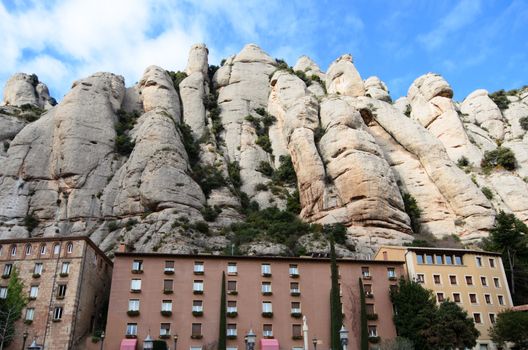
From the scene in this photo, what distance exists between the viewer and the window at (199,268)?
151ft

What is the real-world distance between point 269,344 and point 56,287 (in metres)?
19.6

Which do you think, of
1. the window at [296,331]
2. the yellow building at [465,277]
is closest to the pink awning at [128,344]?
the window at [296,331]

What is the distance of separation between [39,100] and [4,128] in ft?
106

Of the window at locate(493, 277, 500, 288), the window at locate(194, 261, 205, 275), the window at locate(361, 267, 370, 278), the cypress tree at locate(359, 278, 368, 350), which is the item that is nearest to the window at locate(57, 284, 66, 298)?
the window at locate(194, 261, 205, 275)

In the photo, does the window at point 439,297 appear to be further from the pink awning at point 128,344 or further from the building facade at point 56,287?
the building facade at point 56,287

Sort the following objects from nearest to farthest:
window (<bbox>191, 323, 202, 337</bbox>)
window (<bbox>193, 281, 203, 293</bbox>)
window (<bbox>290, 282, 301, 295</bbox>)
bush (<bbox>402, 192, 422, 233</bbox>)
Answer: window (<bbox>191, 323, 202, 337</bbox>)
window (<bbox>193, 281, 203, 293</bbox>)
window (<bbox>290, 282, 301, 295</bbox>)
bush (<bbox>402, 192, 422, 233</bbox>)

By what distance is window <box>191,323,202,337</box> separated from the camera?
140 feet

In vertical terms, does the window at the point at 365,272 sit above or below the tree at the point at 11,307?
above

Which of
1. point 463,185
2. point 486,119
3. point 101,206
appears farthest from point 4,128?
point 486,119

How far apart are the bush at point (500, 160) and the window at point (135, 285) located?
59911 mm

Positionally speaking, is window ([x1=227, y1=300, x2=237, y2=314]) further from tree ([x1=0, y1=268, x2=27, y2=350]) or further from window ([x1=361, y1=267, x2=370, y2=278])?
tree ([x1=0, y1=268, x2=27, y2=350])

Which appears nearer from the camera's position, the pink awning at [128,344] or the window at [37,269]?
the pink awning at [128,344]

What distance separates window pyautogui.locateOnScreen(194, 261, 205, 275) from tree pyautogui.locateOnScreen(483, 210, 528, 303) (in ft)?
110

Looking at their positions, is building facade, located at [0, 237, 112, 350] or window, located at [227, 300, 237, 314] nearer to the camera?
building facade, located at [0, 237, 112, 350]
